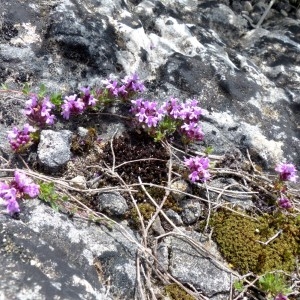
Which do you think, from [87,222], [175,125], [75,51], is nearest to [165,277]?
[87,222]

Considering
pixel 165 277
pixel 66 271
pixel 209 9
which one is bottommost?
pixel 165 277

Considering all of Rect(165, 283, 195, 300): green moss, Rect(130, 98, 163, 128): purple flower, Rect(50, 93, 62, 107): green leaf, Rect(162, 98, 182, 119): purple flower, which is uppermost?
Rect(162, 98, 182, 119): purple flower

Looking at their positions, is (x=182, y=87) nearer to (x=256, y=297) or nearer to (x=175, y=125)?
(x=175, y=125)

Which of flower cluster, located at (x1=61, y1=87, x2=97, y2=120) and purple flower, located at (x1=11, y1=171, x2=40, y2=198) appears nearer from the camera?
purple flower, located at (x1=11, y1=171, x2=40, y2=198)

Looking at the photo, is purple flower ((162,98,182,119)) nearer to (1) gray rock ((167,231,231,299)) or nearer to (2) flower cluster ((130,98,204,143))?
(2) flower cluster ((130,98,204,143))

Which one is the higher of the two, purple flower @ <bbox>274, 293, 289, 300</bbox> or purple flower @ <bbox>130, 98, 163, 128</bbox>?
purple flower @ <bbox>130, 98, 163, 128</bbox>

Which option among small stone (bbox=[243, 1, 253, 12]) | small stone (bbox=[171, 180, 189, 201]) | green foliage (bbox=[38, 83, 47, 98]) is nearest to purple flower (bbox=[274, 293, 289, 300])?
small stone (bbox=[171, 180, 189, 201])

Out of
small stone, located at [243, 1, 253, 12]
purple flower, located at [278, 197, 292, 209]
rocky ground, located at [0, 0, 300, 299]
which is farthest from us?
small stone, located at [243, 1, 253, 12]
